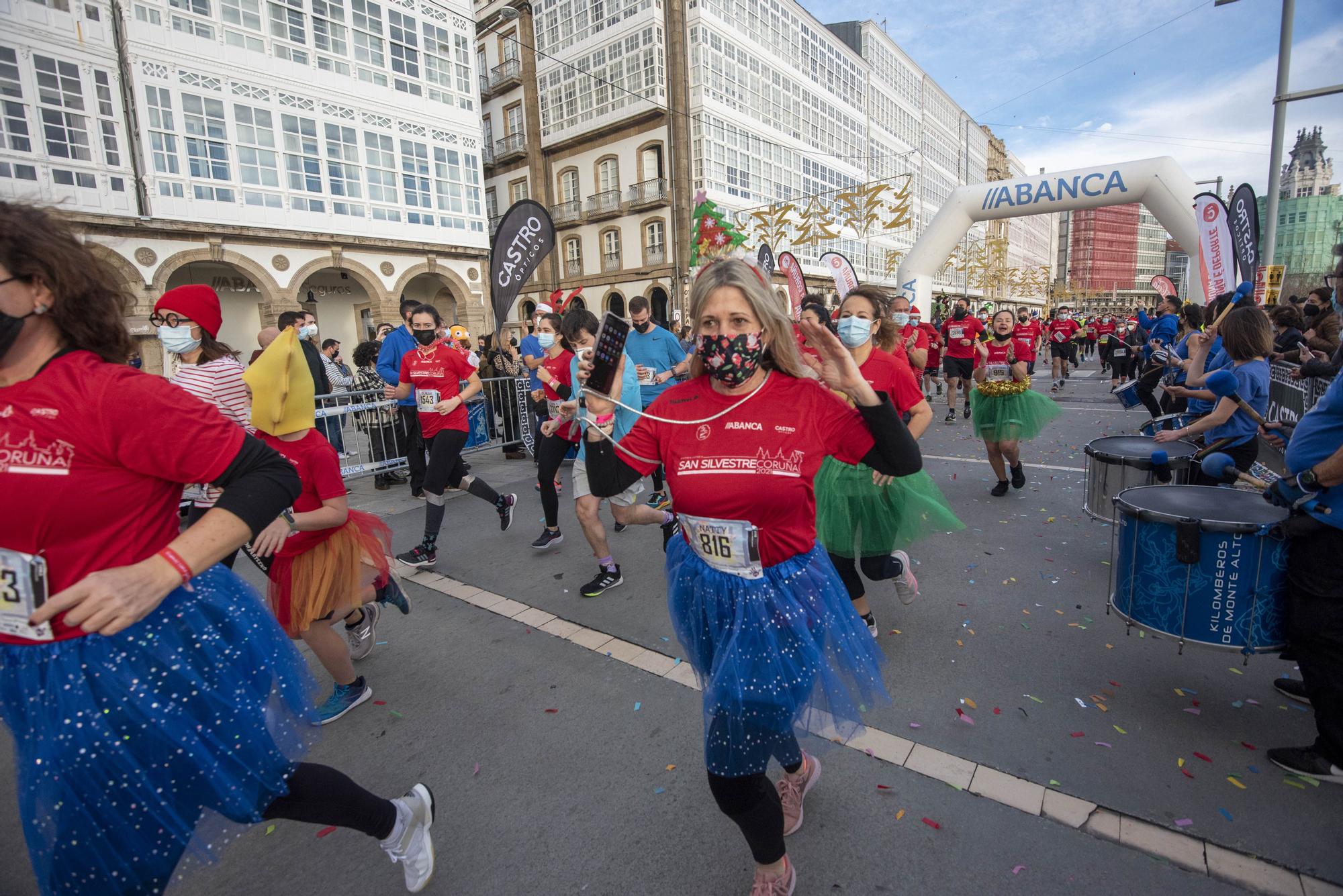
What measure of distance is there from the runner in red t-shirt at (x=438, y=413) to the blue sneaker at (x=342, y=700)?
79.2 inches

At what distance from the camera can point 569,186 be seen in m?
34.2

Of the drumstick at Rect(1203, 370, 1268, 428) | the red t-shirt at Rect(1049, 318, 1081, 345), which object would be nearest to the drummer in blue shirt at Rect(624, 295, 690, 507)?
the drumstick at Rect(1203, 370, 1268, 428)

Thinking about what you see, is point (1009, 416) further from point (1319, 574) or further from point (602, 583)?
point (602, 583)

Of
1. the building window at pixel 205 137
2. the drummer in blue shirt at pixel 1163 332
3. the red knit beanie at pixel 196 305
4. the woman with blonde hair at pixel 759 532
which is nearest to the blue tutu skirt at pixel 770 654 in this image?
the woman with blonde hair at pixel 759 532

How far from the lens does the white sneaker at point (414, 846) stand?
7.11 ft

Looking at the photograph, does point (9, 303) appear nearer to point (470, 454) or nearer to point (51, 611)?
point (51, 611)

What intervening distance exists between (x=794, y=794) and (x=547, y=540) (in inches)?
144

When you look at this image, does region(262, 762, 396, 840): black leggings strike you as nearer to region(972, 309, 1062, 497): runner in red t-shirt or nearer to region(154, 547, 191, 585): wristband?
region(154, 547, 191, 585): wristband

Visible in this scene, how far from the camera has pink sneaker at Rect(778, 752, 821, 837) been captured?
2.38 metres

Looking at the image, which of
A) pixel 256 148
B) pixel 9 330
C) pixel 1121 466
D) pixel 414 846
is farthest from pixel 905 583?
pixel 256 148

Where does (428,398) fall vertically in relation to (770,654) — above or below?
above

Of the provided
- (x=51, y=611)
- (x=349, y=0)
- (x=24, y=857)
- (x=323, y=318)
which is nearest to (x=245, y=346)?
(x=323, y=318)

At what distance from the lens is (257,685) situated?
1688 millimetres

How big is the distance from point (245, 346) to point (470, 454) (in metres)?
14.1
